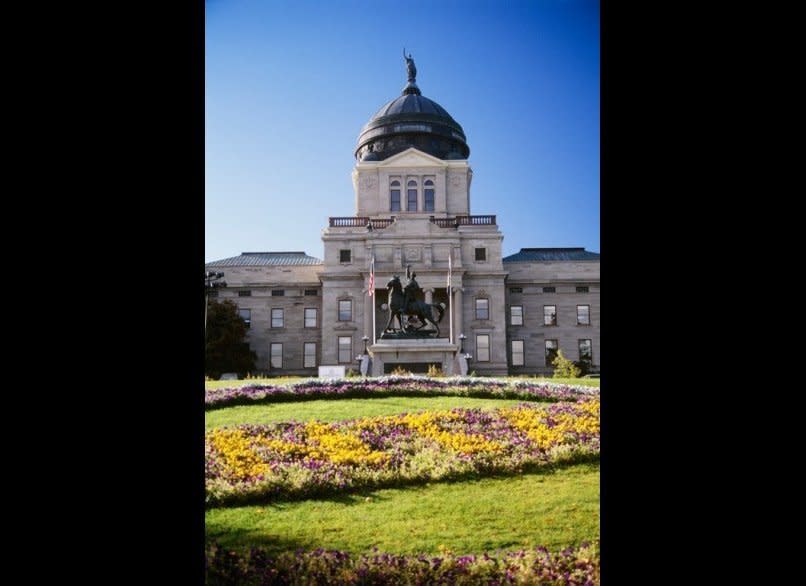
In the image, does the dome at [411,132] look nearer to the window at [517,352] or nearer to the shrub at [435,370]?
the window at [517,352]

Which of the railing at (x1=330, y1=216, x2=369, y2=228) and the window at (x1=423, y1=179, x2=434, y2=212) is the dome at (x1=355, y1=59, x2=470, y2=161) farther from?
the railing at (x1=330, y1=216, x2=369, y2=228)

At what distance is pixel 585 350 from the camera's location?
50750 mm

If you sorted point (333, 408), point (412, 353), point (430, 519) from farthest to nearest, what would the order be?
point (412, 353) → point (333, 408) → point (430, 519)

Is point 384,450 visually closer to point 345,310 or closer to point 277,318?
point 345,310

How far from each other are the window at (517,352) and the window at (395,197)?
560 inches

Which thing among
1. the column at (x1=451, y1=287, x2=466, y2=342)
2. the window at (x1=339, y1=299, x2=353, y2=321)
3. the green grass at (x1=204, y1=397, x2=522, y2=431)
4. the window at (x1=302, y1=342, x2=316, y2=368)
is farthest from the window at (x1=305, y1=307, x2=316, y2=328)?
the green grass at (x1=204, y1=397, x2=522, y2=431)

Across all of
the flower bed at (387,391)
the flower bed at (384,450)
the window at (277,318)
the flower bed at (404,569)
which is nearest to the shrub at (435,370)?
the flower bed at (387,391)

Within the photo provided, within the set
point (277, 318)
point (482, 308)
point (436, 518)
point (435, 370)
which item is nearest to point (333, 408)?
point (436, 518)

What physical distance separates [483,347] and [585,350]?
7925 mm

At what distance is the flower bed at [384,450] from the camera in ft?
30.8

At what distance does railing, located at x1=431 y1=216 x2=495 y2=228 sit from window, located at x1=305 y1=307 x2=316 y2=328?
36.2 ft
